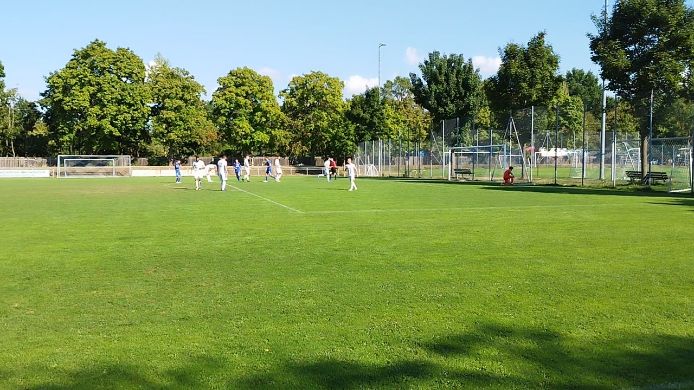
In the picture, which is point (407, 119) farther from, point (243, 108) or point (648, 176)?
point (648, 176)

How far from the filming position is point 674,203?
2048cm

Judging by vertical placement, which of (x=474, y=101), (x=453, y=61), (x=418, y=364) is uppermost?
(x=453, y=61)

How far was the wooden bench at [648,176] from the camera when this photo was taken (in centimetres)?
2865

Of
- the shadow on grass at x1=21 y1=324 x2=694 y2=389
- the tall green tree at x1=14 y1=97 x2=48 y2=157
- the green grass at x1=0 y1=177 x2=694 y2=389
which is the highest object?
the tall green tree at x1=14 y1=97 x2=48 y2=157

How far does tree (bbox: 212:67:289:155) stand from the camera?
6870 cm

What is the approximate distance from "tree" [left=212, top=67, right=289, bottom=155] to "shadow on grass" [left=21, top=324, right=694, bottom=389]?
64995 millimetres

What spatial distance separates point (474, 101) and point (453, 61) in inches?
172

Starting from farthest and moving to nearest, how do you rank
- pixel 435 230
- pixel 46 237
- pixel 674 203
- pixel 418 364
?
pixel 674 203, pixel 435 230, pixel 46 237, pixel 418 364

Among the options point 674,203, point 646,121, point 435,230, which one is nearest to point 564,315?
point 435,230

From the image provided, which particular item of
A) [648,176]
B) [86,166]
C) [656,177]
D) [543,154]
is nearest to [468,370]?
[656,177]

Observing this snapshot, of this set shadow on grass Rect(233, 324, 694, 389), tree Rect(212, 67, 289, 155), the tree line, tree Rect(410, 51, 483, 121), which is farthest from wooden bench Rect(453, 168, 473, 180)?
shadow on grass Rect(233, 324, 694, 389)

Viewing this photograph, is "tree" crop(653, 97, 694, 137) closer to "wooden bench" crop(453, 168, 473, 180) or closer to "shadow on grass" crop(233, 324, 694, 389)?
"wooden bench" crop(453, 168, 473, 180)

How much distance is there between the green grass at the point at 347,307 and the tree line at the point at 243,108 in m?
32.0

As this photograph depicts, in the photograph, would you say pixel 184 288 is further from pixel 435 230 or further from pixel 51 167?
pixel 51 167
